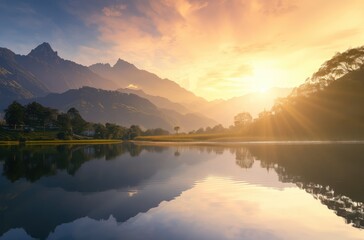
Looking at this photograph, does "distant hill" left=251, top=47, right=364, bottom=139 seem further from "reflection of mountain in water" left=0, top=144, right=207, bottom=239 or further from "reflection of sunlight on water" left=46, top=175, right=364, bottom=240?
"reflection of sunlight on water" left=46, top=175, right=364, bottom=240

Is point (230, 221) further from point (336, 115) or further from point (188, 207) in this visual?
point (336, 115)

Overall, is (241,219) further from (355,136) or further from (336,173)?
(355,136)

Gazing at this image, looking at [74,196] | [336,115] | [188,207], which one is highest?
[336,115]

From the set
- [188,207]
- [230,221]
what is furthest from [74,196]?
[230,221]

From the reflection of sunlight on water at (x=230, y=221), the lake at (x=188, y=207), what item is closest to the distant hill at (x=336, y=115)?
the lake at (x=188, y=207)

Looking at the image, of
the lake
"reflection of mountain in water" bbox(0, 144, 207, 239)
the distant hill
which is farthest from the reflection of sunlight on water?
the distant hill

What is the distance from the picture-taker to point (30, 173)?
174ft

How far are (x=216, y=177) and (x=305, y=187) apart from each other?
14.7m

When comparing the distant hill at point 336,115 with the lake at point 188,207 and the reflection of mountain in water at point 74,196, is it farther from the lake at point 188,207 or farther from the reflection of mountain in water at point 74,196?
the reflection of mountain in water at point 74,196

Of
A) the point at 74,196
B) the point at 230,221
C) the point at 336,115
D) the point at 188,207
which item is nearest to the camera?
the point at 230,221

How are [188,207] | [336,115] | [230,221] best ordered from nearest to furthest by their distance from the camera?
[230,221] → [188,207] → [336,115]

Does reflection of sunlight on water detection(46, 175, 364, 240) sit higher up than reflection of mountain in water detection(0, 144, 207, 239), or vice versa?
reflection of sunlight on water detection(46, 175, 364, 240)

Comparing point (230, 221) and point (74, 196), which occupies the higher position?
point (230, 221)

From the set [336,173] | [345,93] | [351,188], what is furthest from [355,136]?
[351,188]
